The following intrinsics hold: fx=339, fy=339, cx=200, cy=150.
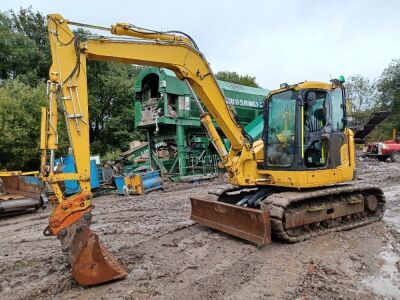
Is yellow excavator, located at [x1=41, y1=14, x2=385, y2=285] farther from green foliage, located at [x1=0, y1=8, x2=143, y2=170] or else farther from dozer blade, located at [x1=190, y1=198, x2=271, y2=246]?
green foliage, located at [x1=0, y1=8, x2=143, y2=170]

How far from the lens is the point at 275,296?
3268 millimetres

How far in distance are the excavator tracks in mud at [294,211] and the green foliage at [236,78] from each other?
31.8m

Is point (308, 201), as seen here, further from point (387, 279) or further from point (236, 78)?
point (236, 78)

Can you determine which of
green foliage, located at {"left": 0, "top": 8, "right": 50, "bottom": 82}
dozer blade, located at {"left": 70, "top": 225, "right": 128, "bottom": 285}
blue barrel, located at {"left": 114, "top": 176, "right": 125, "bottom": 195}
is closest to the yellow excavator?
dozer blade, located at {"left": 70, "top": 225, "right": 128, "bottom": 285}

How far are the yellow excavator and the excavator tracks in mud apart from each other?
0.02 m

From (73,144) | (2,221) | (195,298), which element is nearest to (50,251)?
(73,144)

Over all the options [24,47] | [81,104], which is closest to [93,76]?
[24,47]

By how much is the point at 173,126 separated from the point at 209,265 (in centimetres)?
921

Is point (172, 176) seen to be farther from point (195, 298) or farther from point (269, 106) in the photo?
point (195, 298)

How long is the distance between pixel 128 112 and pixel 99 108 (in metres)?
2.19

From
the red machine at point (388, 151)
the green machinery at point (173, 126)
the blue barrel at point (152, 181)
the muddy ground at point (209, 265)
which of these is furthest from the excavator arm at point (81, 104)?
the red machine at point (388, 151)

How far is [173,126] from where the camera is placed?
42.5 ft

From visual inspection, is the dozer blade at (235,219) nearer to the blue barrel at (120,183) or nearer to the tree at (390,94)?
the blue barrel at (120,183)

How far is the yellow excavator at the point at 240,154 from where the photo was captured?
368 centimetres
